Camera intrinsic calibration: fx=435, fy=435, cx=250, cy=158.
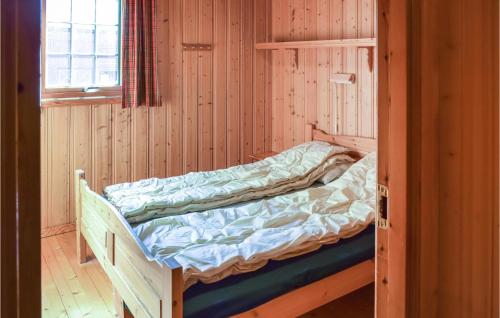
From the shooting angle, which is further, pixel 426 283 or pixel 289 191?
pixel 289 191

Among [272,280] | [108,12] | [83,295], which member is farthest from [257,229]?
[108,12]

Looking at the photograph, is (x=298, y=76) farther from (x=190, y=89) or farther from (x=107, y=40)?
(x=107, y=40)

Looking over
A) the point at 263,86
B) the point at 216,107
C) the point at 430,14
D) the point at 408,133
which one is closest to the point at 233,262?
the point at 408,133

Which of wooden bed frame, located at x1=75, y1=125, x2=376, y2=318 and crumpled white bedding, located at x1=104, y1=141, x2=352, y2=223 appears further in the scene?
crumpled white bedding, located at x1=104, y1=141, x2=352, y2=223

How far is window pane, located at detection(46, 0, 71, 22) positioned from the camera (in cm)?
364

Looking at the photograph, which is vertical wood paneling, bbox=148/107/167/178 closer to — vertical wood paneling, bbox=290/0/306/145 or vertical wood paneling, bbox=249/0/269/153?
vertical wood paneling, bbox=249/0/269/153

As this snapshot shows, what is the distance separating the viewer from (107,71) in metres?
4.02

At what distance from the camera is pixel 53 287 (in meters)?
2.94

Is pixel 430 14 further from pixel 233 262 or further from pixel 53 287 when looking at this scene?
pixel 53 287

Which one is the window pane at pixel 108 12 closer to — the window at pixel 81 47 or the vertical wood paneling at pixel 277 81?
the window at pixel 81 47

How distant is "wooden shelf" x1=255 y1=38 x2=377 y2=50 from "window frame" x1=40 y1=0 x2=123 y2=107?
1510mm

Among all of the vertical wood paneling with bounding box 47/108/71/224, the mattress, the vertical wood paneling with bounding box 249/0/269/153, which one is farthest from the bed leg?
the vertical wood paneling with bounding box 249/0/269/153

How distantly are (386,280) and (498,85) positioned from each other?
0.54 metres

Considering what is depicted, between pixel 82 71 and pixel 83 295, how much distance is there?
2.02m
